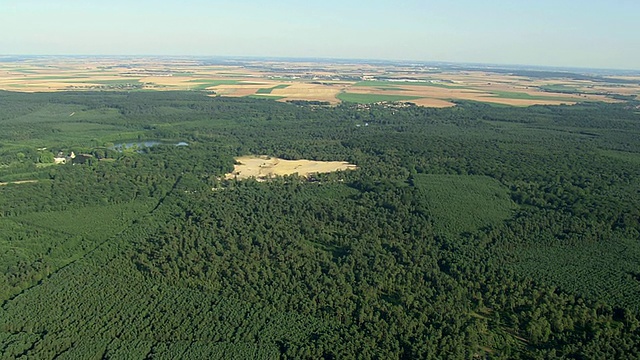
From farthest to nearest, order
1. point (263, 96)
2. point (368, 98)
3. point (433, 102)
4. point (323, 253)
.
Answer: point (368, 98) → point (263, 96) → point (433, 102) → point (323, 253)

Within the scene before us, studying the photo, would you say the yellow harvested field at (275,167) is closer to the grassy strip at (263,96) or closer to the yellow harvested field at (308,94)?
the yellow harvested field at (308,94)

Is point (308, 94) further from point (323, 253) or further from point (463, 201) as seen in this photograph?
point (323, 253)

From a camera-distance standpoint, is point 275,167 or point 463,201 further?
point 275,167

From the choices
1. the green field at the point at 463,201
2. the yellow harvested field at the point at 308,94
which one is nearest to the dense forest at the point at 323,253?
the green field at the point at 463,201

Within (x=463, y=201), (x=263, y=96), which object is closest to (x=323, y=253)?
(x=463, y=201)

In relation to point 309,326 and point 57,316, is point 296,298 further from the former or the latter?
point 57,316

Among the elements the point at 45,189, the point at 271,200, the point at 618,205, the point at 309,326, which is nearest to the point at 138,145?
the point at 45,189

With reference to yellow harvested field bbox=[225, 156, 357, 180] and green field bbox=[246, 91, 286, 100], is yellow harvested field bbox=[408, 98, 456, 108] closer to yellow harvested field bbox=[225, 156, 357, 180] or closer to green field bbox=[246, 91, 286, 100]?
green field bbox=[246, 91, 286, 100]
